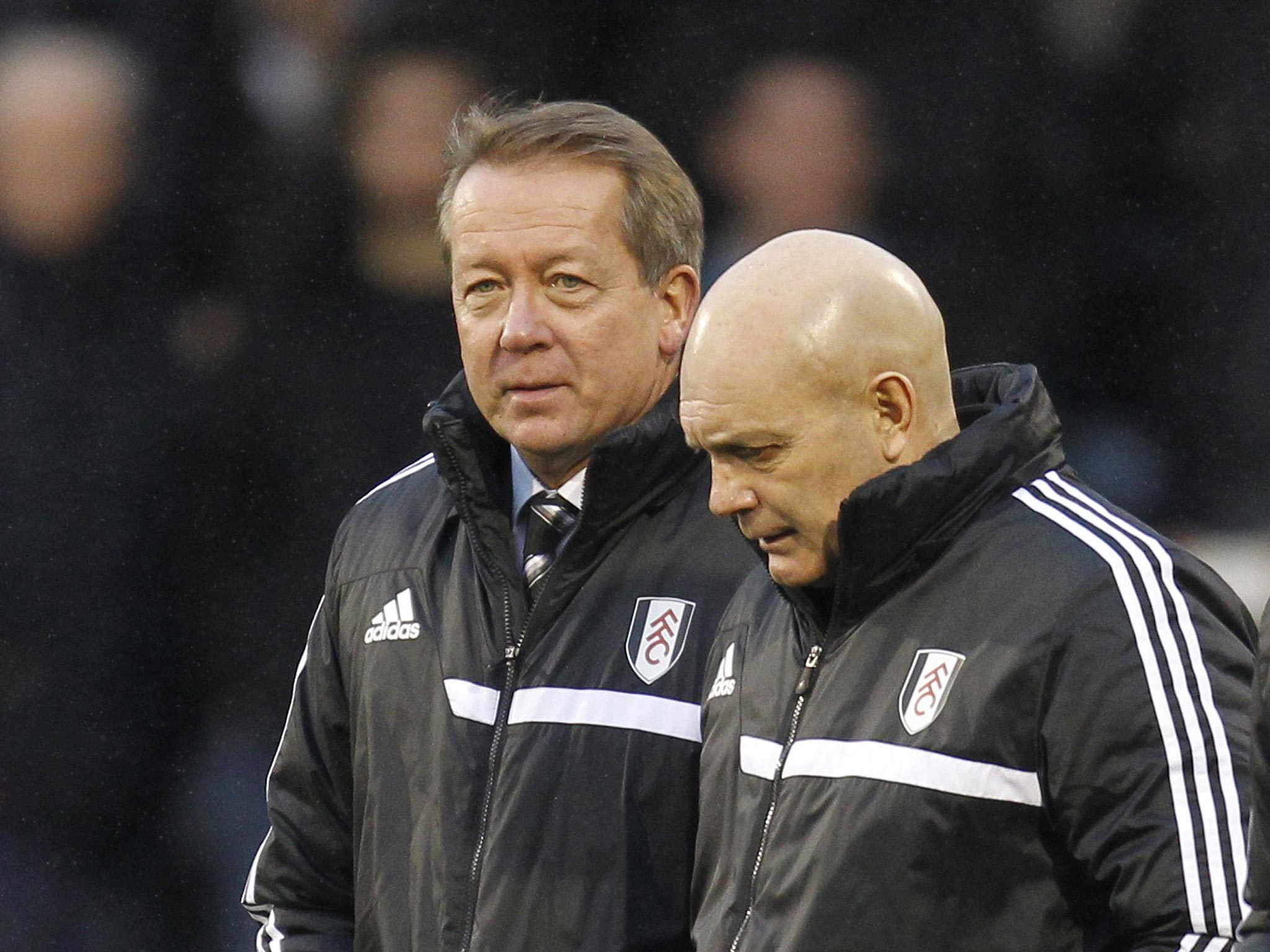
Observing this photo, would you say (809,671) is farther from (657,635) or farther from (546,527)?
(546,527)

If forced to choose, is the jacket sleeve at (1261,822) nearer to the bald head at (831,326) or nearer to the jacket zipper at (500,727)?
the bald head at (831,326)

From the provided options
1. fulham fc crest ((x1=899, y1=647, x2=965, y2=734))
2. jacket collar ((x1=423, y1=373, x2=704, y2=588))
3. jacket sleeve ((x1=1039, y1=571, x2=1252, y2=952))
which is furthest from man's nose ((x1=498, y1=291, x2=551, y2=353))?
jacket sleeve ((x1=1039, y1=571, x2=1252, y2=952))

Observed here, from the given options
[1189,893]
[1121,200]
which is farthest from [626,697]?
[1121,200]

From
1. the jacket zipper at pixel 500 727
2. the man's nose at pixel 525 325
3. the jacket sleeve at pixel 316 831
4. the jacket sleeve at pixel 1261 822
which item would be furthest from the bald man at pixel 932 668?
the jacket sleeve at pixel 316 831

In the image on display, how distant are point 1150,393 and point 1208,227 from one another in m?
0.31

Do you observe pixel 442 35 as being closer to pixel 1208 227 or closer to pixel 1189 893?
pixel 1208 227

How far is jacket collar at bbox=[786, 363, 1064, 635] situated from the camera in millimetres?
2301

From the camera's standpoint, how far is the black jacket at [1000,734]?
7.04 feet

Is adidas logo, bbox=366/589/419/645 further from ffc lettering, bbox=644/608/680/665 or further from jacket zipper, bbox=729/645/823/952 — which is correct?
jacket zipper, bbox=729/645/823/952

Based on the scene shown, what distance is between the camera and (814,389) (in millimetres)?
2363

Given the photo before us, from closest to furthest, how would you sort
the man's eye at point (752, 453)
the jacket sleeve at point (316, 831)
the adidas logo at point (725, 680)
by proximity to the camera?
the man's eye at point (752, 453)
the adidas logo at point (725, 680)
the jacket sleeve at point (316, 831)

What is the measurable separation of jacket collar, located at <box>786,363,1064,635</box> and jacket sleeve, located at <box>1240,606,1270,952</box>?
0.44m

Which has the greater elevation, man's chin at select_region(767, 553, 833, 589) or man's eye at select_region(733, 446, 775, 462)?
man's eye at select_region(733, 446, 775, 462)

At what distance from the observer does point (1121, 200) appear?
396cm
